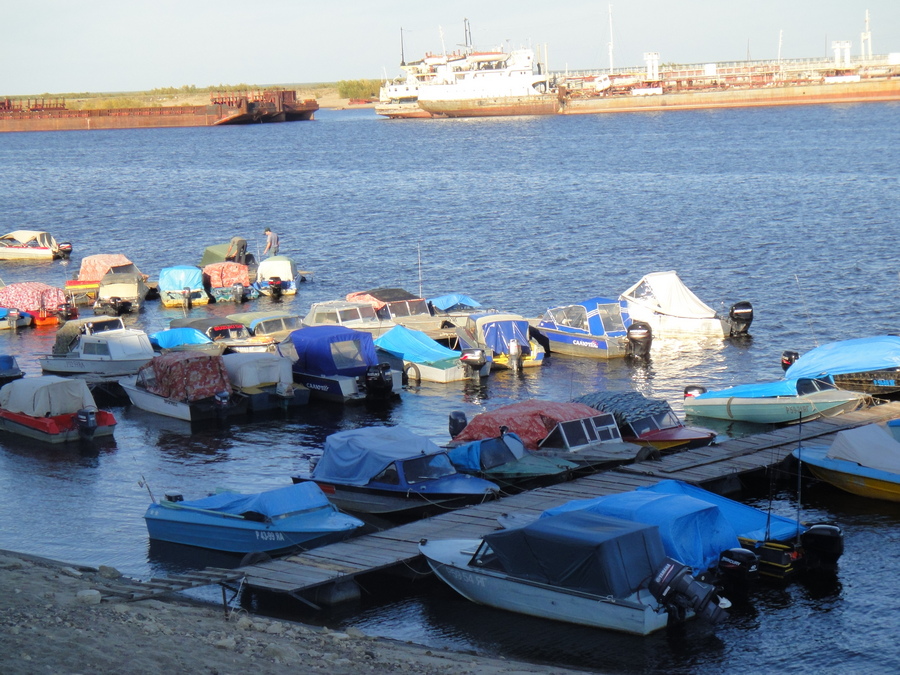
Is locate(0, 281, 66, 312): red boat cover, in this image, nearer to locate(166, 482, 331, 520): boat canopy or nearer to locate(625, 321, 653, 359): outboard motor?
locate(625, 321, 653, 359): outboard motor

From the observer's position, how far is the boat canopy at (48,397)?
3180 centimetres

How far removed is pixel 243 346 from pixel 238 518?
694 inches

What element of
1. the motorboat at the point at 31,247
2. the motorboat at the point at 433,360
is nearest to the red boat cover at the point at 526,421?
the motorboat at the point at 433,360

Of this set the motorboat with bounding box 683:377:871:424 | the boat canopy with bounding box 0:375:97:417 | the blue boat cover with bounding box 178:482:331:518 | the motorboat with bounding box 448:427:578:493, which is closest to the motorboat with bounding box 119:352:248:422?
the boat canopy with bounding box 0:375:97:417

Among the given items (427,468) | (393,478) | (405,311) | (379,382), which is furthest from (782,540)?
(405,311)

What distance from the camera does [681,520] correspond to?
1955 centimetres

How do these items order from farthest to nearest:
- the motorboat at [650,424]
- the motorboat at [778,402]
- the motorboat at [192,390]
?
the motorboat at [192,390] → the motorboat at [778,402] → the motorboat at [650,424]

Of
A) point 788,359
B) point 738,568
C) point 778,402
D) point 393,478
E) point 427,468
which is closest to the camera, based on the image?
point 738,568

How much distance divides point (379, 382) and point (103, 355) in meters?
10.8

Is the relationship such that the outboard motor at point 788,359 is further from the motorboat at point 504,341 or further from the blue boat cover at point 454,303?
the blue boat cover at point 454,303

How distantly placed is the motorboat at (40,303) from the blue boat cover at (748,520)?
3554cm

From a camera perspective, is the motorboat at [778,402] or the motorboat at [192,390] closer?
the motorboat at [778,402]

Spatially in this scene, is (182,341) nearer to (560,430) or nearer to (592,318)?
(592,318)

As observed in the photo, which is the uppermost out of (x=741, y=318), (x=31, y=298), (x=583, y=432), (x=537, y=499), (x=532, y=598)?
(x=31, y=298)
